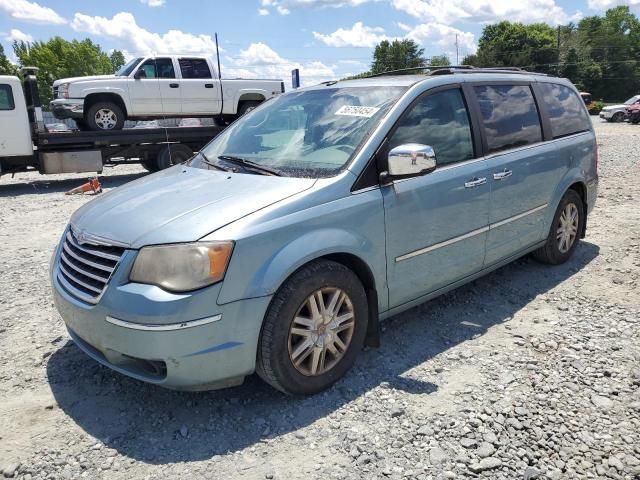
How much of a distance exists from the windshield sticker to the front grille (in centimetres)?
170

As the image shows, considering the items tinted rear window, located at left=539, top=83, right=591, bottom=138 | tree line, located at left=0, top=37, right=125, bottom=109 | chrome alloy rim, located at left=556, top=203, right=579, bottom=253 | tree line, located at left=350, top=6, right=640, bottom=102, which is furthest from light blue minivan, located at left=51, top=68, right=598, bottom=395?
tree line, located at left=0, top=37, right=125, bottom=109

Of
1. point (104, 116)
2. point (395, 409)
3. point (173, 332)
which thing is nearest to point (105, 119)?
point (104, 116)

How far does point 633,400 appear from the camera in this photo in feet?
9.71

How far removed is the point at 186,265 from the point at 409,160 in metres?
1.38

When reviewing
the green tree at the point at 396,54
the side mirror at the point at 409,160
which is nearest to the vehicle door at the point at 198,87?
the side mirror at the point at 409,160

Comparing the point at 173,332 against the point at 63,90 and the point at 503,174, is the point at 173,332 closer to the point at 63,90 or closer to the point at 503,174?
the point at 503,174

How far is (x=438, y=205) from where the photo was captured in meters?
3.56

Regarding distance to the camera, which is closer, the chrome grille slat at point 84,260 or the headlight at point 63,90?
the chrome grille slat at point 84,260

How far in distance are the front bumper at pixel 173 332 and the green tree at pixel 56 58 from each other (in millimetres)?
72928

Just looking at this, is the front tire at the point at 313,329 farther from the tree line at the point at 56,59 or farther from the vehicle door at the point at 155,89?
the tree line at the point at 56,59

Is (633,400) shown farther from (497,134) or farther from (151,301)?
(151,301)

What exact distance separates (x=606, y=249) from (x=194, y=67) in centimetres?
1138

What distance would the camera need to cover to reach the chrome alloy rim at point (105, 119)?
12.9 meters

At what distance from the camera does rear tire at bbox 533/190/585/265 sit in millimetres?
5016
